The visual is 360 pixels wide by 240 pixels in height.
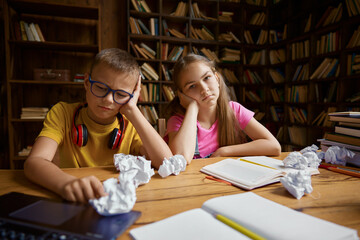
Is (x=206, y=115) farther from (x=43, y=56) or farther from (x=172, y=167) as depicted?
(x=43, y=56)

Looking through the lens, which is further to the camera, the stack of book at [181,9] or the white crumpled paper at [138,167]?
the stack of book at [181,9]

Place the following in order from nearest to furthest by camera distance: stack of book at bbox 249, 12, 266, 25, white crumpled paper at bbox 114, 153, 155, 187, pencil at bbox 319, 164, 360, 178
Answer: white crumpled paper at bbox 114, 153, 155, 187 → pencil at bbox 319, 164, 360, 178 → stack of book at bbox 249, 12, 266, 25

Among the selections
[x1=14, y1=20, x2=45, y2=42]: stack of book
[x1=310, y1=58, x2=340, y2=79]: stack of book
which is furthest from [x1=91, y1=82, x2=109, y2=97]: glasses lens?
[x1=310, y1=58, x2=340, y2=79]: stack of book

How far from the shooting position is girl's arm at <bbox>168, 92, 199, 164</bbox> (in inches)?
41.5

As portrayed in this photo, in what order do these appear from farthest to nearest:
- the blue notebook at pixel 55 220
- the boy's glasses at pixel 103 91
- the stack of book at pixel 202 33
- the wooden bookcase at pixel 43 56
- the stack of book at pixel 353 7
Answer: the stack of book at pixel 202 33
the wooden bookcase at pixel 43 56
the stack of book at pixel 353 7
the boy's glasses at pixel 103 91
the blue notebook at pixel 55 220

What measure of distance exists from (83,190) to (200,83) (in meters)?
0.96

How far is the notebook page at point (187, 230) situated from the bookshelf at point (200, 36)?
281 centimetres

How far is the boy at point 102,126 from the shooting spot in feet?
3.11

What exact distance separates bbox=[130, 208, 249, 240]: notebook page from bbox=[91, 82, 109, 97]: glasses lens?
0.72 metres

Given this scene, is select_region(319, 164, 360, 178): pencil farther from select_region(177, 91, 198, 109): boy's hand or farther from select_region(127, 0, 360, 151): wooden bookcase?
select_region(127, 0, 360, 151): wooden bookcase

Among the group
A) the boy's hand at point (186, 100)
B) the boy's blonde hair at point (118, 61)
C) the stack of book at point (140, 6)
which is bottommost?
the boy's hand at point (186, 100)

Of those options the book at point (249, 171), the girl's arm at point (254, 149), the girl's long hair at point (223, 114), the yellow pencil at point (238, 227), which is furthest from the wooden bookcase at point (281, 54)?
the yellow pencil at point (238, 227)

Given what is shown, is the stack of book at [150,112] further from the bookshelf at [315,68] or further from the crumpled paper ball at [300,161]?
the crumpled paper ball at [300,161]

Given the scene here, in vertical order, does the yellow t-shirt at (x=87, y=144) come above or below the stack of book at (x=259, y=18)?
below
